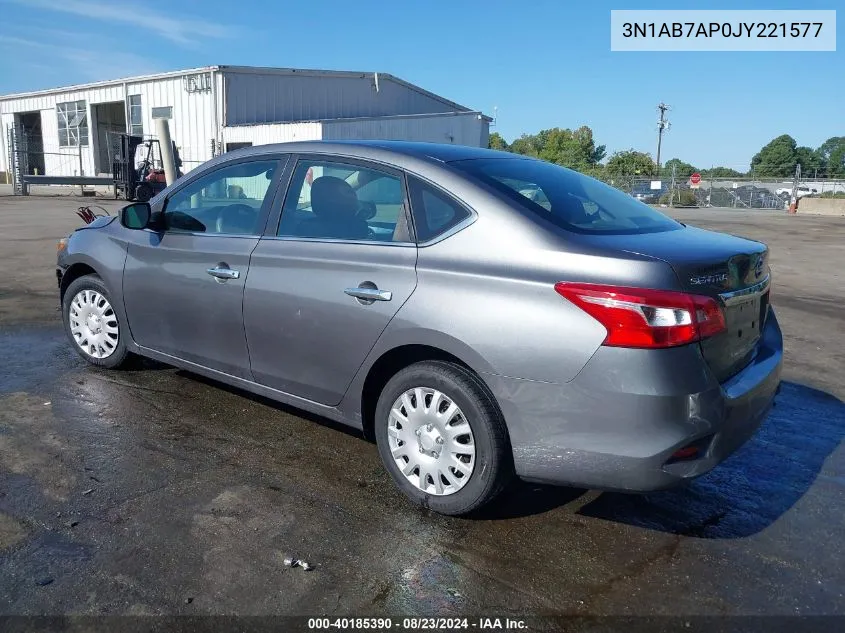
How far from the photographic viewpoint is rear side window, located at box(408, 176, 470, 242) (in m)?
3.14

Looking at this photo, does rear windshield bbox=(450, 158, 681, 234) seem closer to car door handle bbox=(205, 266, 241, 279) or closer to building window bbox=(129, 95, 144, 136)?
car door handle bbox=(205, 266, 241, 279)

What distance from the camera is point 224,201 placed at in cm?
426

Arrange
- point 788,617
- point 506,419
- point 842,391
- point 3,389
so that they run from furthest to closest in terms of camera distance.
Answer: point 842,391 → point 3,389 → point 506,419 → point 788,617

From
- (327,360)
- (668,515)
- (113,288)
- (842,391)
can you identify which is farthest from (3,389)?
(842,391)

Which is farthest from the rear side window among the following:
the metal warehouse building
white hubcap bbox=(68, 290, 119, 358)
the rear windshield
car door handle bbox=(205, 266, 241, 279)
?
the metal warehouse building

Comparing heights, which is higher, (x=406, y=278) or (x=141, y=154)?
(x=141, y=154)

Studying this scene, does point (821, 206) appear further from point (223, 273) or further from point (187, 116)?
point (223, 273)

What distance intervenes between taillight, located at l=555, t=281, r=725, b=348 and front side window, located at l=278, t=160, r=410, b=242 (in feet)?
3.39

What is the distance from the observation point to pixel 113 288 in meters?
4.73

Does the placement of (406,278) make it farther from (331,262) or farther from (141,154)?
(141,154)

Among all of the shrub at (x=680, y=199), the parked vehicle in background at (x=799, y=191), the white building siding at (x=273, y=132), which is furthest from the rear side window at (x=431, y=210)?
the parked vehicle in background at (x=799, y=191)

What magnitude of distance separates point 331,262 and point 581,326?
Answer: 1.38m

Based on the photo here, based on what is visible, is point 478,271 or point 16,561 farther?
point 478,271

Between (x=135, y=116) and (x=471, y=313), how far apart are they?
33649 millimetres
